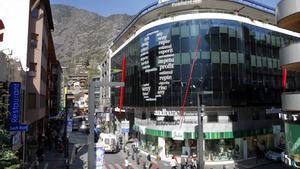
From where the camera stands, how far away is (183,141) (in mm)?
39031

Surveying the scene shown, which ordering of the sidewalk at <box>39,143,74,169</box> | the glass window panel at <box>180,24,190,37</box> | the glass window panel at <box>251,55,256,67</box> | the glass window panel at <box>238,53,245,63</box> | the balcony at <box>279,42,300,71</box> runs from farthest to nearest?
the glass window panel at <box>251,55,256,67</box>
the glass window panel at <box>238,53,245,63</box>
the glass window panel at <box>180,24,190,37</box>
the sidewalk at <box>39,143,74,169</box>
the balcony at <box>279,42,300,71</box>

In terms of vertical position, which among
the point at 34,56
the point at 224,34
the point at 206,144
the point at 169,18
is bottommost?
the point at 206,144

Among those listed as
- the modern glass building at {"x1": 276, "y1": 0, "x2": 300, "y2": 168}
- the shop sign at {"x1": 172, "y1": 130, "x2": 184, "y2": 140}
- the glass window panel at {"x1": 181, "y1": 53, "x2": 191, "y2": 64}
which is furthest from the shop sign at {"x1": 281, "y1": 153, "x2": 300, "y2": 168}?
the glass window panel at {"x1": 181, "y1": 53, "x2": 191, "y2": 64}

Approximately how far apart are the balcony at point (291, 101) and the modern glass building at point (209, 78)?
15.4 meters

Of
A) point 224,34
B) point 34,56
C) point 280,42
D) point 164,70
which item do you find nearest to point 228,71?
point 224,34

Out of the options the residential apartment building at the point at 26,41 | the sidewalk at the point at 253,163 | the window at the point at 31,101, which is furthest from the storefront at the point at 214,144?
the window at the point at 31,101

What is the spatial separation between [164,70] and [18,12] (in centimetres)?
1887

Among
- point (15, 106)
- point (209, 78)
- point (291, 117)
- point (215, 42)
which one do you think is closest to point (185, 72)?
point (209, 78)

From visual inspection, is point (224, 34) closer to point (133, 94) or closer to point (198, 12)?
point (198, 12)

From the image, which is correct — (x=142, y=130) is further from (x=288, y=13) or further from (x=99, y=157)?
(x=99, y=157)

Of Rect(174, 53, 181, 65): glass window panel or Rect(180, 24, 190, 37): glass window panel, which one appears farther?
Rect(174, 53, 181, 65): glass window panel

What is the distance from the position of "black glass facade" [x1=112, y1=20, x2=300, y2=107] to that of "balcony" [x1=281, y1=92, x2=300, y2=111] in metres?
16.3

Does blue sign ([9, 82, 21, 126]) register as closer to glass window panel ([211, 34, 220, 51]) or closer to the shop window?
the shop window

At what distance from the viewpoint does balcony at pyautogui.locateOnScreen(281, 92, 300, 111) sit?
2091 cm
